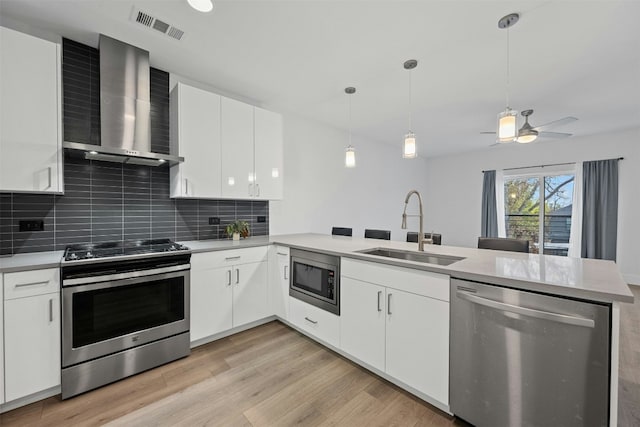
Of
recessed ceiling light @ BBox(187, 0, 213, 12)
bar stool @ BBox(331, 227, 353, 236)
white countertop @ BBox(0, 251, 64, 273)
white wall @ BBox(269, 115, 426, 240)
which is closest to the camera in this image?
white countertop @ BBox(0, 251, 64, 273)

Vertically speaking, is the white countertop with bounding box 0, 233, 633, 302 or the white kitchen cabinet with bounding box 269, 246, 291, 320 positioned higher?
the white countertop with bounding box 0, 233, 633, 302

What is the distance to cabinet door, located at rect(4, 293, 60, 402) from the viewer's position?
1.64 metres

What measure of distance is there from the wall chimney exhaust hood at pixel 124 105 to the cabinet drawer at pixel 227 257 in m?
0.91

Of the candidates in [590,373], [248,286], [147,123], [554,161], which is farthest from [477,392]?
[554,161]

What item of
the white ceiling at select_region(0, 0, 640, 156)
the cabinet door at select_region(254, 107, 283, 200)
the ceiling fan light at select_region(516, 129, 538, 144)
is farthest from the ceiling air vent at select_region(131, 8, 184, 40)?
the ceiling fan light at select_region(516, 129, 538, 144)

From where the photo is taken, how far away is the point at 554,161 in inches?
210

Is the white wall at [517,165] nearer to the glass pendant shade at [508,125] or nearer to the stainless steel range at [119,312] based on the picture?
the glass pendant shade at [508,125]

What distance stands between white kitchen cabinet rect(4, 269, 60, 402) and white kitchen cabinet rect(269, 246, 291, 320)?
1.68 m

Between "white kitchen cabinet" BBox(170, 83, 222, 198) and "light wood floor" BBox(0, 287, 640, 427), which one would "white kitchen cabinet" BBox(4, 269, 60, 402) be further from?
"white kitchen cabinet" BBox(170, 83, 222, 198)

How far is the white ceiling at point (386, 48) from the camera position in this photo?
1.87 metres

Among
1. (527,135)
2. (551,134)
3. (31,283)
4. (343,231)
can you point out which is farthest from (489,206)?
(31,283)

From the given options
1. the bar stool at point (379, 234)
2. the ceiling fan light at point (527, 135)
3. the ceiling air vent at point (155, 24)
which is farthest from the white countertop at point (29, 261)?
the ceiling fan light at point (527, 135)

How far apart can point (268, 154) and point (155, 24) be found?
152cm

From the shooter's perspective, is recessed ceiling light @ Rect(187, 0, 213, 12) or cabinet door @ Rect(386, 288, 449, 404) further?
recessed ceiling light @ Rect(187, 0, 213, 12)
